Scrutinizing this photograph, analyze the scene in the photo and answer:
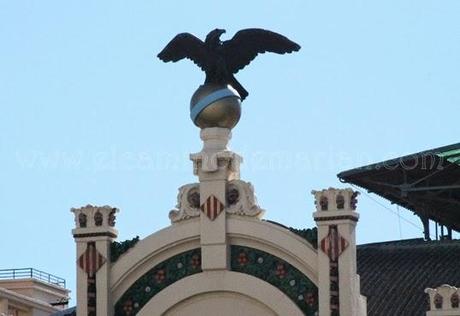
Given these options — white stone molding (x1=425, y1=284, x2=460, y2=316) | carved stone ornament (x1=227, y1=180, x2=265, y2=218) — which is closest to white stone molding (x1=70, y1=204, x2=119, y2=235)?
carved stone ornament (x1=227, y1=180, x2=265, y2=218)

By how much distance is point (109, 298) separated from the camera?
36.8m

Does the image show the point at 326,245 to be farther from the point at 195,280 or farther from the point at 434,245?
the point at 434,245

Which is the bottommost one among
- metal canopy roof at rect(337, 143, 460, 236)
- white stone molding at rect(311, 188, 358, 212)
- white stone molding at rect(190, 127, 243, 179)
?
white stone molding at rect(311, 188, 358, 212)

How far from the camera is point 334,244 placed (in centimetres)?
3500

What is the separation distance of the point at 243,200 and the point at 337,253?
2.23 meters

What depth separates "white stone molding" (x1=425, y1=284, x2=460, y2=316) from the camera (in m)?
34.8

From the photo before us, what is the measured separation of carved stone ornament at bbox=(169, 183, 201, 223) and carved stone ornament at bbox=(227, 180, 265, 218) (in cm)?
68

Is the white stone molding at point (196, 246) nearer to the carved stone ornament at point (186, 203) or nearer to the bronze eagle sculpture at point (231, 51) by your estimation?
the carved stone ornament at point (186, 203)

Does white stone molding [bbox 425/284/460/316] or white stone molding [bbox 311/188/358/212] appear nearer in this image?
white stone molding [bbox 425/284/460/316]

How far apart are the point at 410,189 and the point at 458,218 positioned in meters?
2.72

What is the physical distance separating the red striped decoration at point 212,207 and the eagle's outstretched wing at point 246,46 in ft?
8.98

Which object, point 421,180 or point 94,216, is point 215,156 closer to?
point 94,216

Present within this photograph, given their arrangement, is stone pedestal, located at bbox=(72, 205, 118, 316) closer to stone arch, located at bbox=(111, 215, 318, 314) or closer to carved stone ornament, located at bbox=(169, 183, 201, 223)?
stone arch, located at bbox=(111, 215, 318, 314)

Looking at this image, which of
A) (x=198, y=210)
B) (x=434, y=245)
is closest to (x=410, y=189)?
(x=434, y=245)
